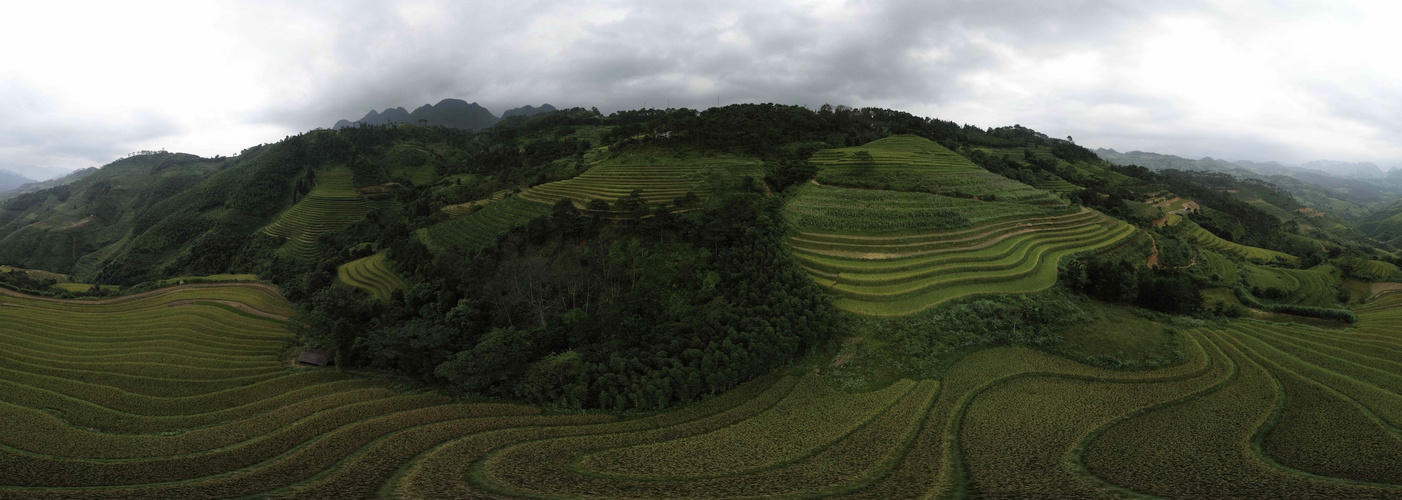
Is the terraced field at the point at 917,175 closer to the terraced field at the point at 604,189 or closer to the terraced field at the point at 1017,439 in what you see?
the terraced field at the point at 604,189

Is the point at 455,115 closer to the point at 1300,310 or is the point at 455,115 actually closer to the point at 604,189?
the point at 604,189

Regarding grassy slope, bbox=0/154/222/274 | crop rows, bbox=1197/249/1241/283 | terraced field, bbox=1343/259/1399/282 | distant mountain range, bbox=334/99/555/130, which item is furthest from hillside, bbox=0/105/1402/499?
distant mountain range, bbox=334/99/555/130

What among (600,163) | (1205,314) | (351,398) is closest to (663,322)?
(351,398)

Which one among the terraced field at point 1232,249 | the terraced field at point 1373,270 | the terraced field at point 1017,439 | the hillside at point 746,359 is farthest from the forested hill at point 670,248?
the terraced field at point 1017,439

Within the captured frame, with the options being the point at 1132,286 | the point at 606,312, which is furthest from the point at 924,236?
the point at 606,312

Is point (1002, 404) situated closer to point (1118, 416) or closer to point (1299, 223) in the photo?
point (1118, 416)

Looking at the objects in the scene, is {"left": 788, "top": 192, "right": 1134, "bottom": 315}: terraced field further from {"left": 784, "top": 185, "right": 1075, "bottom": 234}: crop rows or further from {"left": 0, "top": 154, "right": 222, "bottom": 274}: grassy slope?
{"left": 0, "top": 154, "right": 222, "bottom": 274}: grassy slope
